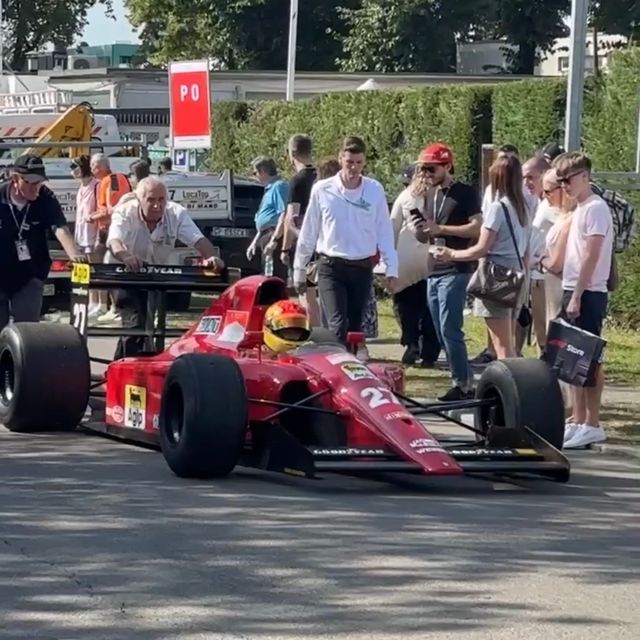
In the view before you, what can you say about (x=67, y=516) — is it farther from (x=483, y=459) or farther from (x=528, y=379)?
(x=528, y=379)

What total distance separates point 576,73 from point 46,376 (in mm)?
7122

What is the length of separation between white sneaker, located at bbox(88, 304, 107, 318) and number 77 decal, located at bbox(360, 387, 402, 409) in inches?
268

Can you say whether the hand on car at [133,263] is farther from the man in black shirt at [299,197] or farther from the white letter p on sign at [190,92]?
the white letter p on sign at [190,92]

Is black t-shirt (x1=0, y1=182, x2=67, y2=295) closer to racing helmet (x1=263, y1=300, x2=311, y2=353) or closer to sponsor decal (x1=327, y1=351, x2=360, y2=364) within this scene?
racing helmet (x1=263, y1=300, x2=311, y2=353)

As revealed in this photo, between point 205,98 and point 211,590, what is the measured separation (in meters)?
15.8

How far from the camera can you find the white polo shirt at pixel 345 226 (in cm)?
1322

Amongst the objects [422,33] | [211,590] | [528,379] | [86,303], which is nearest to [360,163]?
[86,303]

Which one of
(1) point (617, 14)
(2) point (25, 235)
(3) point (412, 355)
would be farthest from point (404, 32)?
(2) point (25, 235)

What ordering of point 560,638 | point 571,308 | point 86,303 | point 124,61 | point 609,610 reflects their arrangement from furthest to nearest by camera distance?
point 124,61, point 86,303, point 571,308, point 609,610, point 560,638

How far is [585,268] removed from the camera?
1167cm

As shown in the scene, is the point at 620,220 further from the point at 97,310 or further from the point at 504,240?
the point at 97,310

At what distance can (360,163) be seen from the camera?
13359 millimetres

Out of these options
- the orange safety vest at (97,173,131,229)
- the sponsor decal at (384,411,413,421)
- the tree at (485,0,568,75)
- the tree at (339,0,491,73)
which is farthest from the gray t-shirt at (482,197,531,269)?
the tree at (485,0,568,75)

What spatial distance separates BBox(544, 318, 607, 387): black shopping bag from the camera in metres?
11.5
